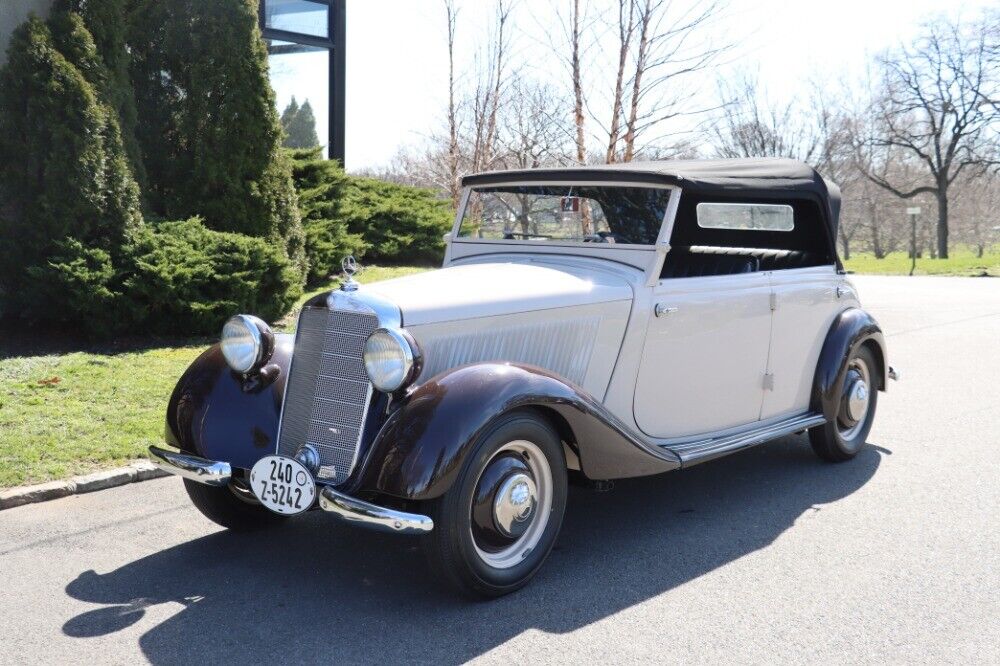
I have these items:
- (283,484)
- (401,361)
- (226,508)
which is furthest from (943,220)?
(283,484)

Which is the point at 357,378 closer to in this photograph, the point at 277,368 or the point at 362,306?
the point at 362,306

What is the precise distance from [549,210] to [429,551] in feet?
7.46

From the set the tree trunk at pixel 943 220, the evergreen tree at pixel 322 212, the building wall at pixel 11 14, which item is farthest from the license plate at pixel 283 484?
the tree trunk at pixel 943 220

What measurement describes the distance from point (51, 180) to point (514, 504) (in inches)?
225

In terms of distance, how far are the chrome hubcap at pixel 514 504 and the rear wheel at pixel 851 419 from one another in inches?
100

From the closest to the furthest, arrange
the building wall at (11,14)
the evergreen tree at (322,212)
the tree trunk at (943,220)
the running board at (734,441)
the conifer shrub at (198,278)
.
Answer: the running board at (734,441) → the conifer shrub at (198,278) → the building wall at (11,14) → the evergreen tree at (322,212) → the tree trunk at (943,220)

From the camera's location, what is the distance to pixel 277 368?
3.93 m

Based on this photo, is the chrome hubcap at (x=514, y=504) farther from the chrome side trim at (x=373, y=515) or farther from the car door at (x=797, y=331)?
the car door at (x=797, y=331)

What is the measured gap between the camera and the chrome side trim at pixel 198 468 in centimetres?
343

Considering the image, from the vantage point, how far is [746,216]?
18.4ft

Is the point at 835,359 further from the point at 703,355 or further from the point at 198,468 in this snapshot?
the point at 198,468

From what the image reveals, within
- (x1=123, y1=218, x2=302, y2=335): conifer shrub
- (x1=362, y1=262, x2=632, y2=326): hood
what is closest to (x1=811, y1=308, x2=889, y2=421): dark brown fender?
(x1=362, y1=262, x2=632, y2=326): hood

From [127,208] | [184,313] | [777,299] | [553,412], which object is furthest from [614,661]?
[127,208]

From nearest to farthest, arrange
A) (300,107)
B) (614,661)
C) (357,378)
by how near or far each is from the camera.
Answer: (614,661) < (357,378) < (300,107)
